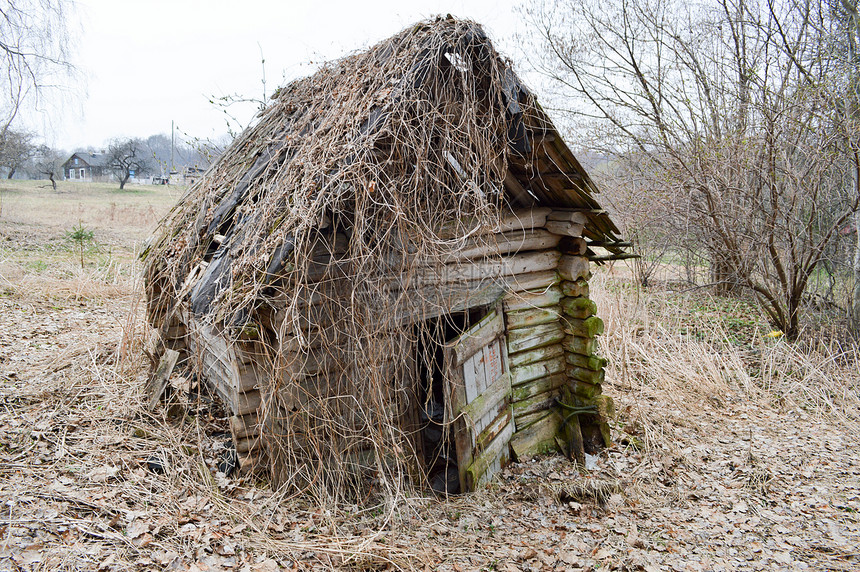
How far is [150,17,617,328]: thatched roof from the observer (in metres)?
3.54

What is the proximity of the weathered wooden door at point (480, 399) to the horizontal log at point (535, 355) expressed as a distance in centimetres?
22

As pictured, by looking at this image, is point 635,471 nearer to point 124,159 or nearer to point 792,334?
point 792,334

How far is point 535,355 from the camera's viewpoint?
539 cm

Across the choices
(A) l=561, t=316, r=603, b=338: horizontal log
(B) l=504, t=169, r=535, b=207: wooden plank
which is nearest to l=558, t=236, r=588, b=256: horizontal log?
(B) l=504, t=169, r=535, b=207: wooden plank

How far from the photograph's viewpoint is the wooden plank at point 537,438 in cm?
514

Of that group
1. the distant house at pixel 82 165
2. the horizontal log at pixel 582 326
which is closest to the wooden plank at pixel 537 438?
the horizontal log at pixel 582 326

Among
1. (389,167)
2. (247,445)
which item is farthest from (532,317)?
(247,445)

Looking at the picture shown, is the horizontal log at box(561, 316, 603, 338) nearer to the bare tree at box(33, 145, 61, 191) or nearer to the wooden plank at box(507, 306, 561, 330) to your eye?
the wooden plank at box(507, 306, 561, 330)

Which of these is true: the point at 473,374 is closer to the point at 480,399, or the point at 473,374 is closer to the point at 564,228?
the point at 480,399

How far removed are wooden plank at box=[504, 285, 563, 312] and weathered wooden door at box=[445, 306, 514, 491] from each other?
192 mm

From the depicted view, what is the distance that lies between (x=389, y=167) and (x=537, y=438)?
324 centimetres

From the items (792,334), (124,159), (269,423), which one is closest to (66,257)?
(269,423)

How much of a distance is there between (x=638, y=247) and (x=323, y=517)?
9.32 m

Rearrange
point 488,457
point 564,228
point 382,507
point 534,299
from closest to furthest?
1. point 382,507
2. point 488,457
3. point 564,228
4. point 534,299
